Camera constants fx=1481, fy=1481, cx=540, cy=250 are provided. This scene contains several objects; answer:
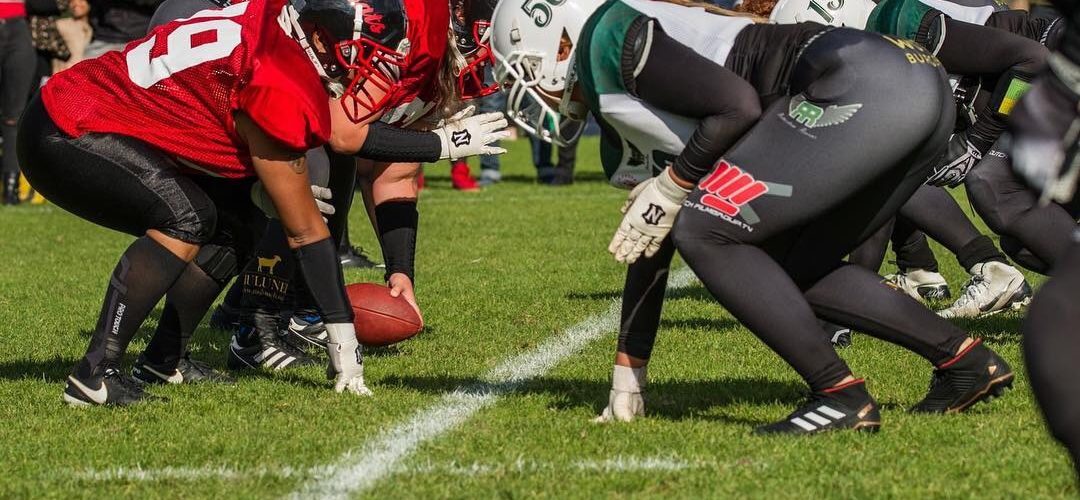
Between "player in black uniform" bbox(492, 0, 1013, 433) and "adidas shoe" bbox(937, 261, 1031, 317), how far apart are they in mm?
2589

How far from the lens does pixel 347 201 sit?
5871mm

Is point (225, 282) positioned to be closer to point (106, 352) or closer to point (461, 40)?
point (106, 352)

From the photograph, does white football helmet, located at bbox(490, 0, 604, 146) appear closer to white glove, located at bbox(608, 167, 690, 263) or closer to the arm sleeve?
the arm sleeve

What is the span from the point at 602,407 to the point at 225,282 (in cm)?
139

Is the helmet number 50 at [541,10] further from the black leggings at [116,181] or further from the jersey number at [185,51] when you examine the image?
the black leggings at [116,181]

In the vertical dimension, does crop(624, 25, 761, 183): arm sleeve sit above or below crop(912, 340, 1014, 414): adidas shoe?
above

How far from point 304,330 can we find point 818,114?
2.68 metres

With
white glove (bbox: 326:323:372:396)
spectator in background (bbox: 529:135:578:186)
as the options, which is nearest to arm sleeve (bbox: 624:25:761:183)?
white glove (bbox: 326:323:372:396)

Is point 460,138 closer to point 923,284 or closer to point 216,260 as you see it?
point 216,260

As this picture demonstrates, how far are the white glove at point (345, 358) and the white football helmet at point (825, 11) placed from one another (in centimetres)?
186

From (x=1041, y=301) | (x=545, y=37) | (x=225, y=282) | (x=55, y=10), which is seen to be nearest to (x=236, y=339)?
(x=225, y=282)

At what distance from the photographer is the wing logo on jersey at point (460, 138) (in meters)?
4.83

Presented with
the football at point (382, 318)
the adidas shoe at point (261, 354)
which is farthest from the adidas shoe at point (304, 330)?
the football at point (382, 318)

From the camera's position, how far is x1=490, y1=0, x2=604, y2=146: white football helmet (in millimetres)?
3980
